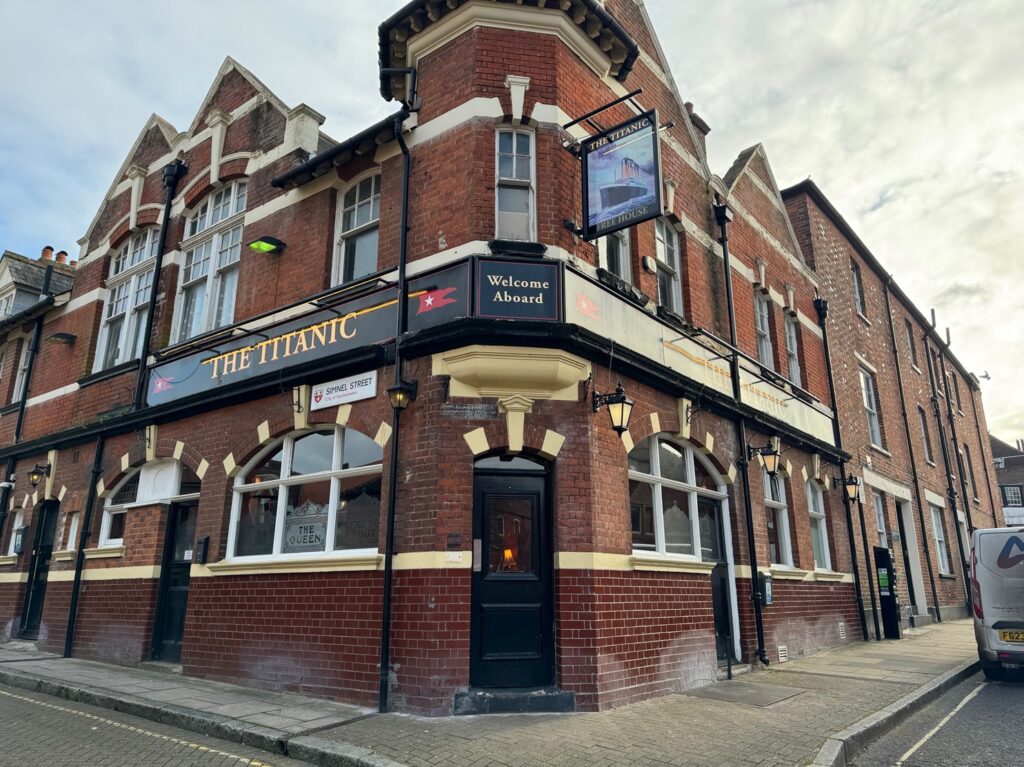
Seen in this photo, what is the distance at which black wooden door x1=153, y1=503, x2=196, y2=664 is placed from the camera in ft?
35.7

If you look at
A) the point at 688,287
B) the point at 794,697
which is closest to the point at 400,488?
the point at 794,697

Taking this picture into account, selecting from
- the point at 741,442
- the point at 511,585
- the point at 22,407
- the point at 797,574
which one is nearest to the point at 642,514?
the point at 511,585

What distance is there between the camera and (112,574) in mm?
11852

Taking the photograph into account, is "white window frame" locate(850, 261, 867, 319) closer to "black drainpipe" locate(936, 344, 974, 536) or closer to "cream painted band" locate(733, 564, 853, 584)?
"black drainpipe" locate(936, 344, 974, 536)

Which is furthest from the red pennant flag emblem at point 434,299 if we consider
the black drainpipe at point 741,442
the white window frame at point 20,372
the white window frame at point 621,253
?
the white window frame at point 20,372

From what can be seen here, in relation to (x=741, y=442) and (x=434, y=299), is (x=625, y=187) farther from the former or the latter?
(x=741, y=442)

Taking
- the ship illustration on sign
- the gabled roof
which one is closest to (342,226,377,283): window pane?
the ship illustration on sign

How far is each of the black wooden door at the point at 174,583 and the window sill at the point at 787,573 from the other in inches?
389

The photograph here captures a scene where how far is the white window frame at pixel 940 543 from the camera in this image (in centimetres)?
2092

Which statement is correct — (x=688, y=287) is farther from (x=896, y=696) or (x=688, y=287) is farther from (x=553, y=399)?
(x=896, y=696)

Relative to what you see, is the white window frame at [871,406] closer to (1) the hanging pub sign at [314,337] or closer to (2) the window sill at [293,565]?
(1) the hanging pub sign at [314,337]

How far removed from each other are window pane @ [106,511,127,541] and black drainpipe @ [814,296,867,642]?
15.0m

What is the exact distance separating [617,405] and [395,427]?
2.73 m

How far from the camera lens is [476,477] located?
810 cm
